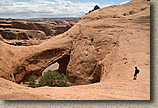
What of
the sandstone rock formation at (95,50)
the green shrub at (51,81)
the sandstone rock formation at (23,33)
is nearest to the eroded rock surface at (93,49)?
the sandstone rock formation at (95,50)

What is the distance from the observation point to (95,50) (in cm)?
1209

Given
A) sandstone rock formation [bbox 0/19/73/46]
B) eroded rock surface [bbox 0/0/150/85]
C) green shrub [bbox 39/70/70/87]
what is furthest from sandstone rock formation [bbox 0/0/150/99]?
sandstone rock formation [bbox 0/19/73/46]

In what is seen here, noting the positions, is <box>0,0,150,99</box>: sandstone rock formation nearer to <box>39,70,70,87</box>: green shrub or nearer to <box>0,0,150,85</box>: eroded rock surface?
<box>0,0,150,85</box>: eroded rock surface

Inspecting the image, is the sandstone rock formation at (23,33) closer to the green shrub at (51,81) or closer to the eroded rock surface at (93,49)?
the eroded rock surface at (93,49)

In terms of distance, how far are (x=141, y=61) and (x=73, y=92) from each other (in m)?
3.84

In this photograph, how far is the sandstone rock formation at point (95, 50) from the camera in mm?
8977

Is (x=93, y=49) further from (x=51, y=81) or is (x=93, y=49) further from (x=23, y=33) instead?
(x=23, y=33)

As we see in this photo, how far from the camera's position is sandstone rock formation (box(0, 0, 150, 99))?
8977 mm

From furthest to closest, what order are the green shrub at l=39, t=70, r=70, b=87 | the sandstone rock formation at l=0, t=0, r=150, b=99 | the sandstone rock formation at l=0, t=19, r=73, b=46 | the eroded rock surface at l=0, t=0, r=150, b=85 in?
the sandstone rock formation at l=0, t=19, r=73, b=46
the green shrub at l=39, t=70, r=70, b=87
the eroded rock surface at l=0, t=0, r=150, b=85
the sandstone rock formation at l=0, t=0, r=150, b=99

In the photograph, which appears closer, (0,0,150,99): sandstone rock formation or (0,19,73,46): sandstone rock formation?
(0,0,150,99): sandstone rock formation

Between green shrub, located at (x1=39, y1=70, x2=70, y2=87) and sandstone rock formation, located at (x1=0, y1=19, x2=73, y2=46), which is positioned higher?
sandstone rock formation, located at (x1=0, y1=19, x2=73, y2=46)

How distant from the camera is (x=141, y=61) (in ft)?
25.6

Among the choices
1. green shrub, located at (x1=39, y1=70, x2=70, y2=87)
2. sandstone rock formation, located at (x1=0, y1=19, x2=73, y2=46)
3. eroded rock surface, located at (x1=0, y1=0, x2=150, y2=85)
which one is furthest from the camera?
sandstone rock formation, located at (x1=0, y1=19, x2=73, y2=46)

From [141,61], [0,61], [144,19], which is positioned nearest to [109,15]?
[144,19]
